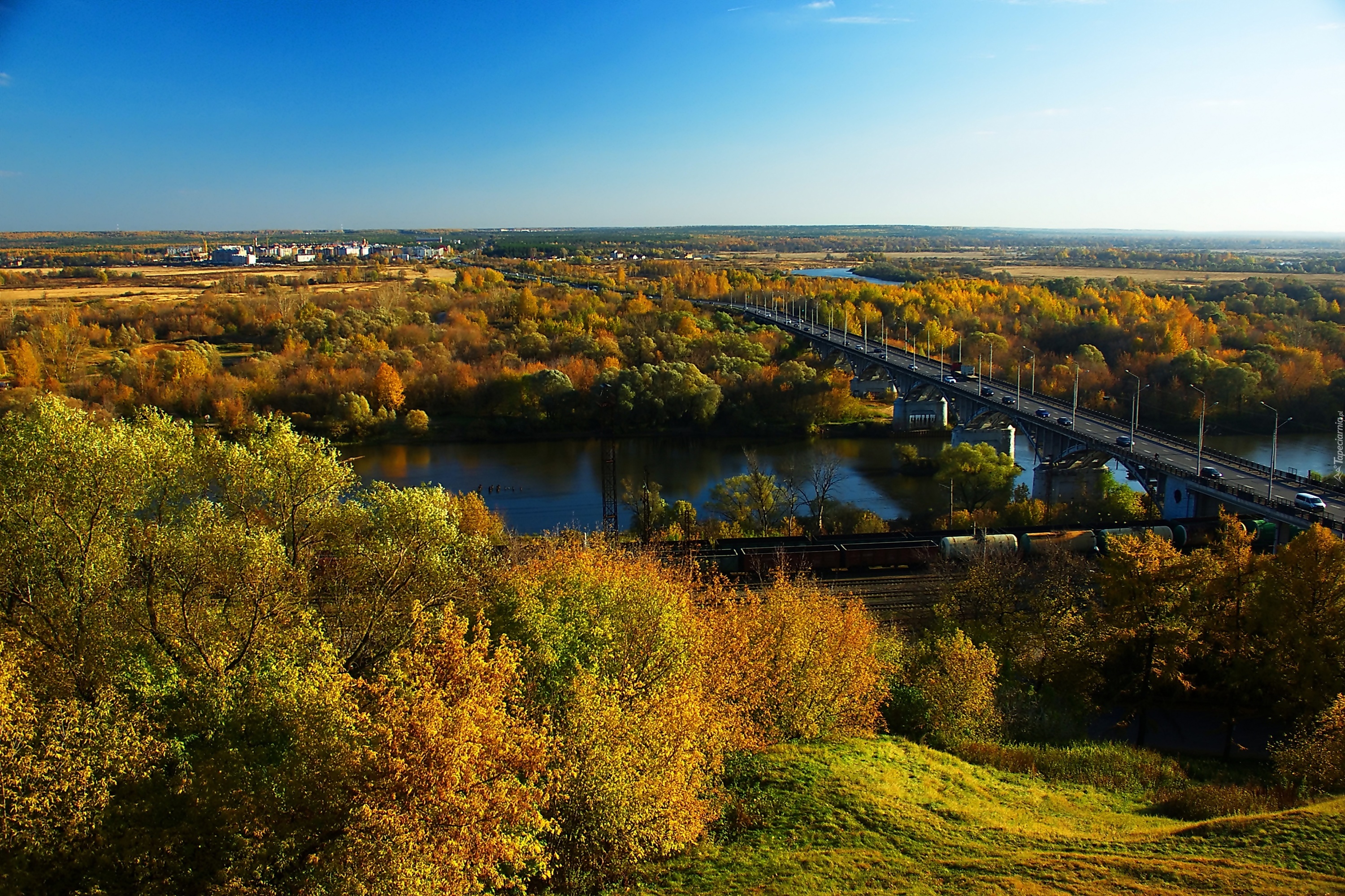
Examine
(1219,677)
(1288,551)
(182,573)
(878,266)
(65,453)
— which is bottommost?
(1219,677)

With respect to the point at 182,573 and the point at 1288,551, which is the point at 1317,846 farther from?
the point at 182,573

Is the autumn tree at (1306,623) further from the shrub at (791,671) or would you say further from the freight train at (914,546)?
the freight train at (914,546)

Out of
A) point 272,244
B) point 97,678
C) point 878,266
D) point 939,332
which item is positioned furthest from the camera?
point 272,244

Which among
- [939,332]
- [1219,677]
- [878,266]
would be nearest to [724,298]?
[939,332]

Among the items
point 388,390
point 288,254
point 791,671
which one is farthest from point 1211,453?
point 288,254

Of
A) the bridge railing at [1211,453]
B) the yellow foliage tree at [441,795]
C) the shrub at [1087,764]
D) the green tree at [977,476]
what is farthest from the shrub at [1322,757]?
the green tree at [977,476]

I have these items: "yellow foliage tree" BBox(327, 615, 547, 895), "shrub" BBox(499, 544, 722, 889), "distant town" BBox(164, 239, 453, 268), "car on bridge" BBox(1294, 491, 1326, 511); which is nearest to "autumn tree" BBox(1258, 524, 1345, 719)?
"shrub" BBox(499, 544, 722, 889)
